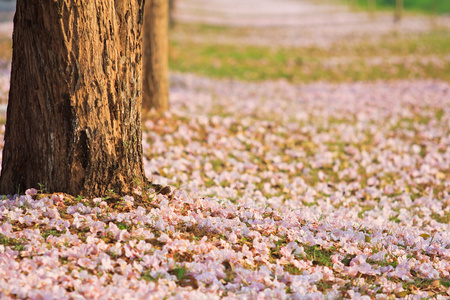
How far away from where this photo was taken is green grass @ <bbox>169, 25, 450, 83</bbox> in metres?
18.1

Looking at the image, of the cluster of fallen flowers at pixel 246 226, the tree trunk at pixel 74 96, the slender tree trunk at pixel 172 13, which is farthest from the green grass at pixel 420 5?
the tree trunk at pixel 74 96

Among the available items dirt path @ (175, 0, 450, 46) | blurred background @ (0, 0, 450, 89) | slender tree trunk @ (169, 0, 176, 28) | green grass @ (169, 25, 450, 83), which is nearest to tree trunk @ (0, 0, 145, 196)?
blurred background @ (0, 0, 450, 89)

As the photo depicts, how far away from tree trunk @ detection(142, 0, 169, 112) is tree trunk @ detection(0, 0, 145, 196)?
4738mm

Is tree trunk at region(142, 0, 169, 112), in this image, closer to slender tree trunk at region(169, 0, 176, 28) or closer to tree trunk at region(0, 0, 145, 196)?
tree trunk at region(0, 0, 145, 196)

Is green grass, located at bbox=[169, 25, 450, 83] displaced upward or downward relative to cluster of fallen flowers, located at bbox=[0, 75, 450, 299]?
upward

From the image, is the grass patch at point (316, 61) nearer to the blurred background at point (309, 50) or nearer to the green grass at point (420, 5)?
the blurred background at point (309, 50)

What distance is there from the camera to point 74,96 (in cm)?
443

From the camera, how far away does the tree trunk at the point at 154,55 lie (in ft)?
31.1

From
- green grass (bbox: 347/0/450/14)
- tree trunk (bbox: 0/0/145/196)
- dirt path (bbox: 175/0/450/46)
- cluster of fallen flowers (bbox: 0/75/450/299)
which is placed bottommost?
cluster of fallen flowers (bbox: 0/75/450/299)

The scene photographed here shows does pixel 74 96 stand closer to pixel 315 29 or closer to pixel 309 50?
pixel 309 50

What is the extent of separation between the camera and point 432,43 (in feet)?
80.4

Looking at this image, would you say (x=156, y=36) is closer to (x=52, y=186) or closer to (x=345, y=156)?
(x=345, y=156)

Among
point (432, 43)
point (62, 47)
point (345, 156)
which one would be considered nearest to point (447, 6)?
point (432, 43)

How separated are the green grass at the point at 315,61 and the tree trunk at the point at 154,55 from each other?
761cm
